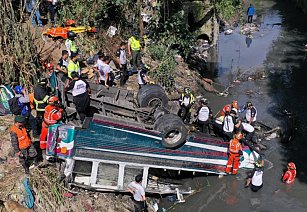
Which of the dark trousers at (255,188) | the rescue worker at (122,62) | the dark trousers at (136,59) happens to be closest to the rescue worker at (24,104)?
the rescue worker at (122,62)

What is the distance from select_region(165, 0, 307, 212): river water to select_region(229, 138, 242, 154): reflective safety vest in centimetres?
113

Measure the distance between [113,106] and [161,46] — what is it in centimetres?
683

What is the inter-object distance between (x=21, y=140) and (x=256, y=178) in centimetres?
614

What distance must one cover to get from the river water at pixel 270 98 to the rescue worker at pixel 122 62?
13.1 ft

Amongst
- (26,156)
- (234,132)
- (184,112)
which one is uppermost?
(26,156)

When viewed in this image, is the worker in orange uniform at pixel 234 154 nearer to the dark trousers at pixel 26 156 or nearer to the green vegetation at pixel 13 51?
the dark trousers at pixel 26 156

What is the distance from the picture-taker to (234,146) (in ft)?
34.5

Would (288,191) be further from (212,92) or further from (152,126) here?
(212,92)

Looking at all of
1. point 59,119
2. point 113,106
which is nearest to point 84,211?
point 59,119

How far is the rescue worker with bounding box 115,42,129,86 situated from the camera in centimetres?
1279

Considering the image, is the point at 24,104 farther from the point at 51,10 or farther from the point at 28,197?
the point at 51,10

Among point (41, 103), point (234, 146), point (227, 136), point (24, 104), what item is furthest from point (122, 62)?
point (234, 146)

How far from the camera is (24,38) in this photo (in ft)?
38.9

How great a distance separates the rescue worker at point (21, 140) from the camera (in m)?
8.64
